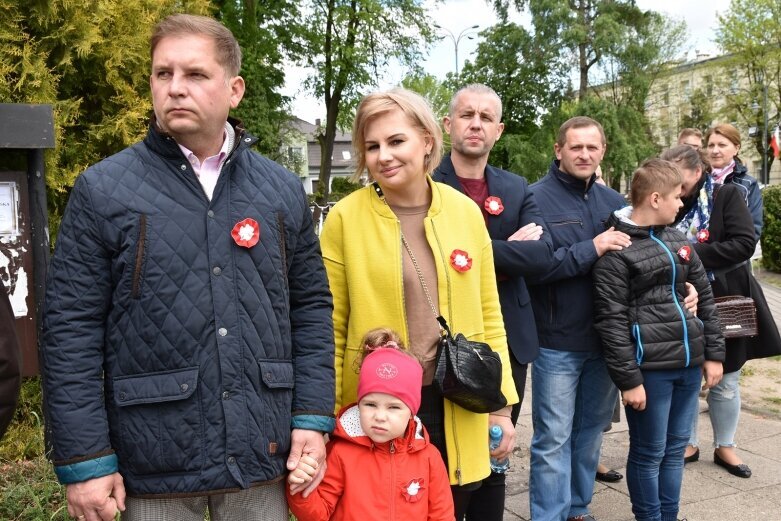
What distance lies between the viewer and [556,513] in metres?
3.55

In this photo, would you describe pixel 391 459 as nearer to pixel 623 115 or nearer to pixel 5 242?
pixel 5 242

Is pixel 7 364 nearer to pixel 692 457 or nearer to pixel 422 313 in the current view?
pixel 422 313

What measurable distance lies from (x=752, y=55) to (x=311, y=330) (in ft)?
131

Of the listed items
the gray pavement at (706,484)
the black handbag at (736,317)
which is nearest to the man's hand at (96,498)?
the gray pavement at (706,484)

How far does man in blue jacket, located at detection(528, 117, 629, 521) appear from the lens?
3572 mm

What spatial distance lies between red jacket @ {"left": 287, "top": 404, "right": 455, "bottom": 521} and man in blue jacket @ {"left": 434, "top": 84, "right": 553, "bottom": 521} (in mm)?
706

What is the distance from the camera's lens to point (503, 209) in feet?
10.9

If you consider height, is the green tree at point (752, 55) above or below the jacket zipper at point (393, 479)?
above

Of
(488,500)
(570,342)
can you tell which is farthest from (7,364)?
(570,342)

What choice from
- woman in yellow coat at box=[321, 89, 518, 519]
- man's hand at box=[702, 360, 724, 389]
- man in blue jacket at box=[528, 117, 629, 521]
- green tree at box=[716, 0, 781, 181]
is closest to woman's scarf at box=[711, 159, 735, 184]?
man in blue jacket at box=[528, 117, 629, 521]

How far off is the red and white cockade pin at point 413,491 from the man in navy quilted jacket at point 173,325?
475 mm

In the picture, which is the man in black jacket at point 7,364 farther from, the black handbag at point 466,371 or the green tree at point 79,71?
the green tree at point 79,71

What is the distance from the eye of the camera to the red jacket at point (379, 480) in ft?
7.91

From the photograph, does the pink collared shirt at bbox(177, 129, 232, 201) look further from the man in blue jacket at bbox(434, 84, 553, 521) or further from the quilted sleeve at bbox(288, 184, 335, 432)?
the man in blue jacket at bbox(434, 84, 553, 521)
